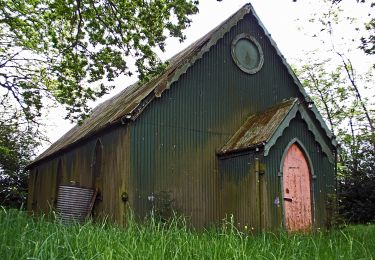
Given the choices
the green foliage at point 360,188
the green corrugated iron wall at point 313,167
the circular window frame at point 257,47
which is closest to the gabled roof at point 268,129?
the green corrugated iron wall at point 313,167

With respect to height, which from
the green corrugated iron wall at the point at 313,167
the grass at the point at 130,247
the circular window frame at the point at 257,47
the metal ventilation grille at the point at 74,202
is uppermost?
the circular window frame at the point at 257,47

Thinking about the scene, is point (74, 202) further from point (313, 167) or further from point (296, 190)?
point (313, 167)

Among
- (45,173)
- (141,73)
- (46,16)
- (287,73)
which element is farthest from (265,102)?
(45,173)

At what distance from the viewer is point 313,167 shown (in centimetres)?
1589

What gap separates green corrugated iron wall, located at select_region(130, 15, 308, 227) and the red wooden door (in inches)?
101

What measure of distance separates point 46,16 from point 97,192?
23.2 feet

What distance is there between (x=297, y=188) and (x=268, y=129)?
2.58m

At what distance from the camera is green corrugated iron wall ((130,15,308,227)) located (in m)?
14.7

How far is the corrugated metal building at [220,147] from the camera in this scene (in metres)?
14.5

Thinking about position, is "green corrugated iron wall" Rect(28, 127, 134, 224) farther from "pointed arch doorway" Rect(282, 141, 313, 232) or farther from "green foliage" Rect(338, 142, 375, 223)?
"green foliage" Rect(338, 142, 375, 223)

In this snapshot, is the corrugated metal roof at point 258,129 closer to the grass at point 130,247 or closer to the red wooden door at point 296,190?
the red wooden door at point 296,190

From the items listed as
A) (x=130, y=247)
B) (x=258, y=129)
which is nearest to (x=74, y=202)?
(x=258, y=129)

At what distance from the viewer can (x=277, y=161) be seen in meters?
14.8

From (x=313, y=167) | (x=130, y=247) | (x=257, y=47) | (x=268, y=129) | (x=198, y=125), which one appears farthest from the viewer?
(x=257, y=47)
